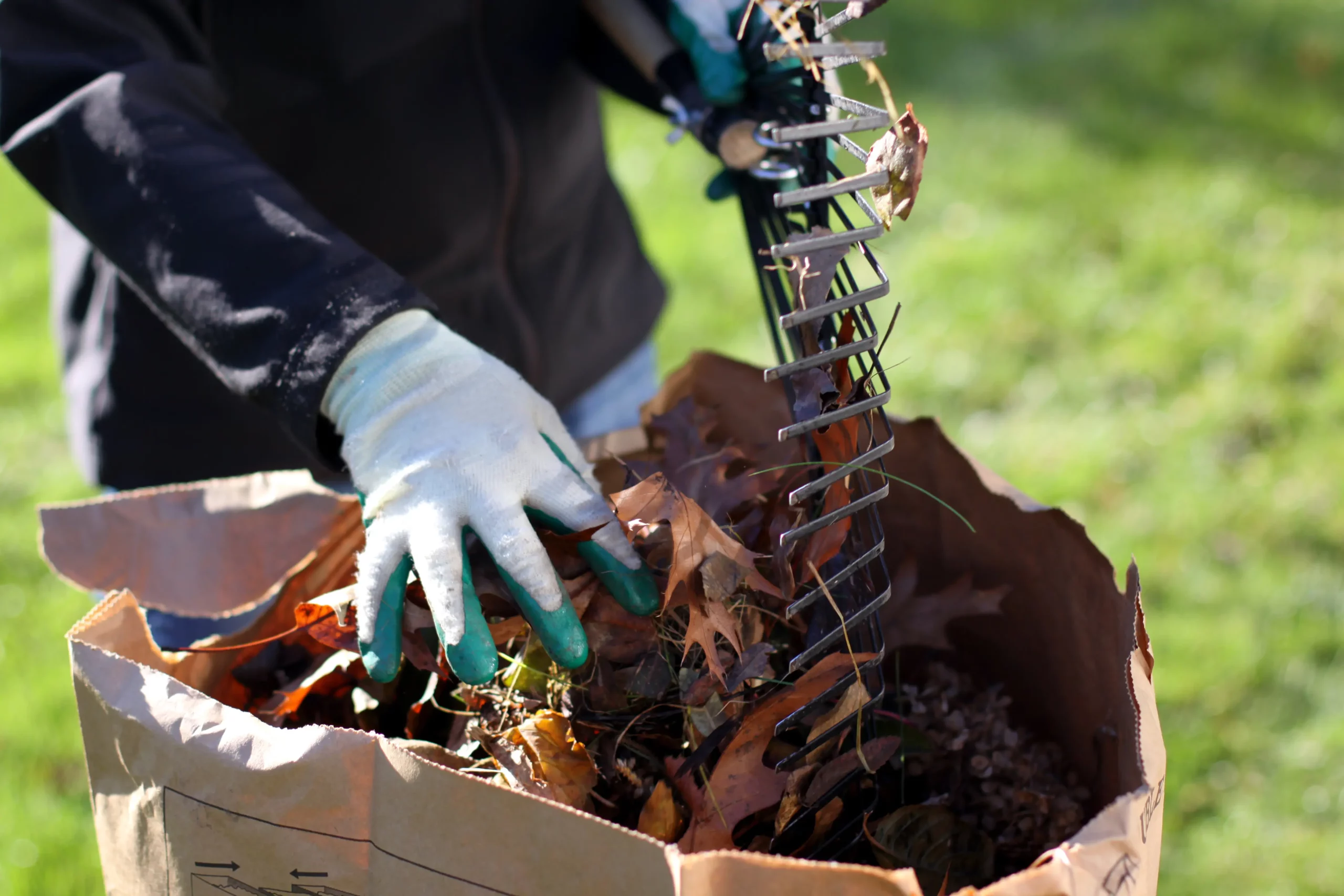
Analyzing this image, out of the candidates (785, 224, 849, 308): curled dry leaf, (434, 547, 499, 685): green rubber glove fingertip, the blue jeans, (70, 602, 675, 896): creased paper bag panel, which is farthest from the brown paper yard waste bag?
the blue jeans

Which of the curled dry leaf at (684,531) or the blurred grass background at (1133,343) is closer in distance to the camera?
the curled dry leaf at (684,531)

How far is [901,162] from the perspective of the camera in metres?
0.67

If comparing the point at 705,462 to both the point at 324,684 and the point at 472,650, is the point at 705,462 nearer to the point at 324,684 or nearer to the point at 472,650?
the point at 472,650

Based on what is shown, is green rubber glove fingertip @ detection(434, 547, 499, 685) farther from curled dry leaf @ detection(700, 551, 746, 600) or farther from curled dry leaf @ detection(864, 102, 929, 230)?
curled dry leaf @ detection(864, 102, 929, 230)

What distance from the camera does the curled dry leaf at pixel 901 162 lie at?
2.20 feet

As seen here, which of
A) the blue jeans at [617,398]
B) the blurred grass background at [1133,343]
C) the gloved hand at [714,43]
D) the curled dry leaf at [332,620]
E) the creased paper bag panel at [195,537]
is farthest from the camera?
the blurred grass background at [1133,343]

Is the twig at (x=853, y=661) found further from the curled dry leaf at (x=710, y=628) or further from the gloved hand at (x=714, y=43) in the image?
the gloved hand at (x=714, y=43)

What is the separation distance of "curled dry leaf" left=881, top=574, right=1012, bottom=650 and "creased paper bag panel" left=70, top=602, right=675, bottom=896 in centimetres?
41

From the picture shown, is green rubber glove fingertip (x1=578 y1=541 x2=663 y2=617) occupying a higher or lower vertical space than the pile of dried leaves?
higher

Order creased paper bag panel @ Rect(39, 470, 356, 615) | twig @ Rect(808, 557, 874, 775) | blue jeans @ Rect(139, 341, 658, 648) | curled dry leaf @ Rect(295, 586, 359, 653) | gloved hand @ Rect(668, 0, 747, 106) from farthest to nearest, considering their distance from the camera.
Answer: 1. blue jeans @ Rect(139, 341, 658, 648)
2. gloved hand @ Rect(668, 0, 747, 106)
3. creased paper bag panel @ Rect(39, 470, 356, 615)
4. curled dry leaf @ Rect(295, 586, 359, 653)
5. twig @ Rect(808, 557, 874, 775)

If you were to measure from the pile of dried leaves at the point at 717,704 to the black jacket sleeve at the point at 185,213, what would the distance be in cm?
21

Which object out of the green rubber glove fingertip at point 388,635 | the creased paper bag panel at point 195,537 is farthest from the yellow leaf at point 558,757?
the creased paper bag panel at point 195,537

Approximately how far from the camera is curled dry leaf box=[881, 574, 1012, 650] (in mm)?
960

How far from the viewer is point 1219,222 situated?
2.85 metres
